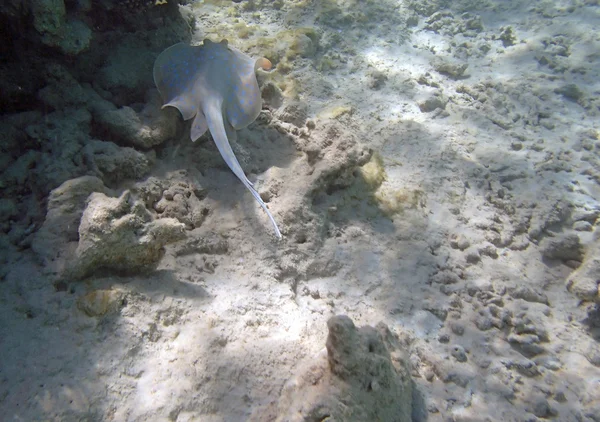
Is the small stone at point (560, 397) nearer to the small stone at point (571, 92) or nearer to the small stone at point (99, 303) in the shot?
the small stone at point (99, 303)

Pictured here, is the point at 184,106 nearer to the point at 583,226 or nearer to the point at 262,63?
the point at 262,63

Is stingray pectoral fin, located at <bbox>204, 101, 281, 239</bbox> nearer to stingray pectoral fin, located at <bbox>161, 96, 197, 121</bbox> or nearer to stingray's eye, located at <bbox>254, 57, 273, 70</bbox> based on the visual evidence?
stingray pectoral fin, located at <bbox>161, 96, 197, 121</bbox>

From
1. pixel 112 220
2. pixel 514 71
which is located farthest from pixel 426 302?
pixel 514 71

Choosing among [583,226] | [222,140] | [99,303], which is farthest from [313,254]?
[583,226]

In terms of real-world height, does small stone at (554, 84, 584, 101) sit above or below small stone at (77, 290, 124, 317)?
below

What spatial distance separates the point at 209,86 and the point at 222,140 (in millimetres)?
879

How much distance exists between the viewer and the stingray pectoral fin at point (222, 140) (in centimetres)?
295

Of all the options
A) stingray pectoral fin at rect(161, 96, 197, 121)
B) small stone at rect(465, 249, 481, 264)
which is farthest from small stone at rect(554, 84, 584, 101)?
stingray pectoral fin at rect(161, 96, 197, 121)

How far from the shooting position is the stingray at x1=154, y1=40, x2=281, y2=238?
11.4 feet

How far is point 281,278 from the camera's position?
2.98m

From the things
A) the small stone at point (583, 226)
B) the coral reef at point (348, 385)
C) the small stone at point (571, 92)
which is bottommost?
the small stone at point (583, 226)

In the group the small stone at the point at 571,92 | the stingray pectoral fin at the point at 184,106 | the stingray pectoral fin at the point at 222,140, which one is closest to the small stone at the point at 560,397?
the stingray pectoral fin at the point at 222,140

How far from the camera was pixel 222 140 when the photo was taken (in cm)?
319

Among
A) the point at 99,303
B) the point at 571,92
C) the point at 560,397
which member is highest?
the point at 99,303
